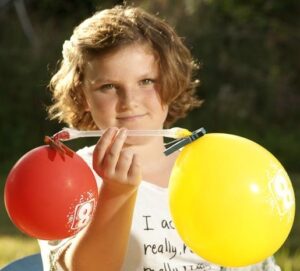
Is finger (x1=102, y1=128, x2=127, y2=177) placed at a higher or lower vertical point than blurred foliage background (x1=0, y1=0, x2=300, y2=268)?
higher

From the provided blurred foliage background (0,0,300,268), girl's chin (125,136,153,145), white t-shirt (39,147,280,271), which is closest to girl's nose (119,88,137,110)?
Result: girl's chin (125,136,153,145)

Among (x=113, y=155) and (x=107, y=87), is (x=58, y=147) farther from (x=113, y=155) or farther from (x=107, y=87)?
(x=107, y=87)

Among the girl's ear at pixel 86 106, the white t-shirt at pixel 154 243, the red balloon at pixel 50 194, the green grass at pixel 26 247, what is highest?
the red balloon at pixel 50 194

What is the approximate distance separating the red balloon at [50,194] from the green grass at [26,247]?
215cm

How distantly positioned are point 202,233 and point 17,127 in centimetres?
555

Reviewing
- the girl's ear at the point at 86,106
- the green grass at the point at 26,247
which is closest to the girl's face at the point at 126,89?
the girl's ear at the point at 86,106

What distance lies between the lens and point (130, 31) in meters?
2.08

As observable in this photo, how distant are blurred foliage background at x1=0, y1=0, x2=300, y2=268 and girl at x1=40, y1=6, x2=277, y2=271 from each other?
428 centimetres

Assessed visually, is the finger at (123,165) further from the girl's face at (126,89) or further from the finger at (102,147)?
the girl's face at (126,89)

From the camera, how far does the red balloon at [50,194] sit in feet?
4.92

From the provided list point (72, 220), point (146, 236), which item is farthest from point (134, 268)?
point (72, 220)

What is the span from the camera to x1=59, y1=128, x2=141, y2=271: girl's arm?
153 centimetres

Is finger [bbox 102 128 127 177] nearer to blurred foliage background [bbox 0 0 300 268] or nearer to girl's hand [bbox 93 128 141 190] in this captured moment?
girl's hand [bbox 93 128 141 190]

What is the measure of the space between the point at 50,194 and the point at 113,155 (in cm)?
14
